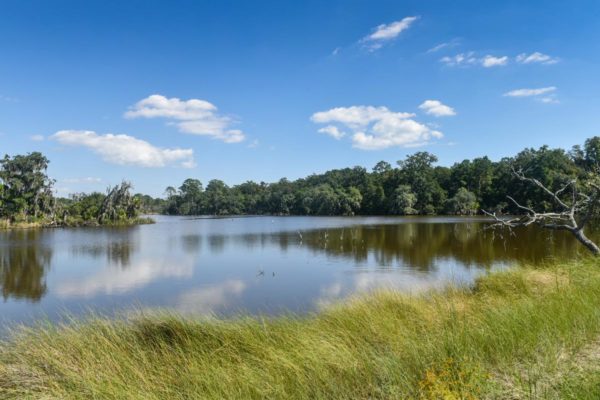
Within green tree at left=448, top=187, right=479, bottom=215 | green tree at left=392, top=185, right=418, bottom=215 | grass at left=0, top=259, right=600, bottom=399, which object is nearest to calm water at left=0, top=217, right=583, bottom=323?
grass at left=0, top=259, right=600, bottom=399

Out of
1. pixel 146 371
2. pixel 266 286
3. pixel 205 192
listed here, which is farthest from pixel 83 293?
pixel 205 192

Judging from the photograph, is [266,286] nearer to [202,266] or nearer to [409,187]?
[202,266]

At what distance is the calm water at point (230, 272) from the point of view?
13.4m

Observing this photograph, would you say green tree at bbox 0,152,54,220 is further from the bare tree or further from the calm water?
the bare tree

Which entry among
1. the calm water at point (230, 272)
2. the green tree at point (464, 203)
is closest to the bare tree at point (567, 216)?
the calm water at point (230, 272)

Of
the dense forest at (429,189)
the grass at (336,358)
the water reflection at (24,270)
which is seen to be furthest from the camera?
the dense forest at (429,189)

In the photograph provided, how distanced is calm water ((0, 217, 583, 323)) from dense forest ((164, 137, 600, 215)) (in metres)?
38.9

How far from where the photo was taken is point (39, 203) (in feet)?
196

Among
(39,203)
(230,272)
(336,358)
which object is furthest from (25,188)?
(336,358)

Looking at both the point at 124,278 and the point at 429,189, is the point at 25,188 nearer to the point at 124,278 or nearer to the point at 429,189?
the point at 124,278

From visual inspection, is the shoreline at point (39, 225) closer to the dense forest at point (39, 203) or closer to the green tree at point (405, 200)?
the dense forest at point (39, 203)

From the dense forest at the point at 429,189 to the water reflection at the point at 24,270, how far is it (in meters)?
55.5

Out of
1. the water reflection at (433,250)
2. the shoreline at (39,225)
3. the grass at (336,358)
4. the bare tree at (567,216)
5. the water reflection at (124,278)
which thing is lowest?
the water reflection at (124,278)

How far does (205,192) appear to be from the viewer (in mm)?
149875
